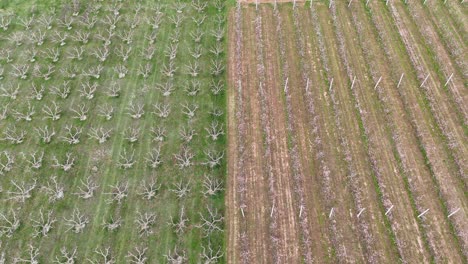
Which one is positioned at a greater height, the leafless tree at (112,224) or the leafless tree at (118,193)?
the leafless tree at (118,193)

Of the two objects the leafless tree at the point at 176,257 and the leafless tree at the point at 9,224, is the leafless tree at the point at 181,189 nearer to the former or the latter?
the leafless tree at the point at 176,257

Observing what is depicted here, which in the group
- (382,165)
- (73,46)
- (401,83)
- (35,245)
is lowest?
(35,245)

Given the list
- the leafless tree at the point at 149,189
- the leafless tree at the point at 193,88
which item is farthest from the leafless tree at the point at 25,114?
the leafless tree at the point at 193,88

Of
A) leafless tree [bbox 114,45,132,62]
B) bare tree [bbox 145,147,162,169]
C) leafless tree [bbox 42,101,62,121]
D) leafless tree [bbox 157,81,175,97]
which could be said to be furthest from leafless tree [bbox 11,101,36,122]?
bare tree [bbox 145,147,162,169]

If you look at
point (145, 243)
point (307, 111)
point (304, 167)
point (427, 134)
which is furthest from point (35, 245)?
point (427, 134)

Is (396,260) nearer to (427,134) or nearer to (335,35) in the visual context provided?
(427,134)

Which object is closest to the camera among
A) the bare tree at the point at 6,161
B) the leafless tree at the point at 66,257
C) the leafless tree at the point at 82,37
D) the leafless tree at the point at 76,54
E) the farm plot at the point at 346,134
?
the leafless tree at the point at 66,257

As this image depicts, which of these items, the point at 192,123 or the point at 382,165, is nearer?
the point at 382,165

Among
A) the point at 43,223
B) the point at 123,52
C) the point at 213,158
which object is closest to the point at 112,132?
the point at 43,223
